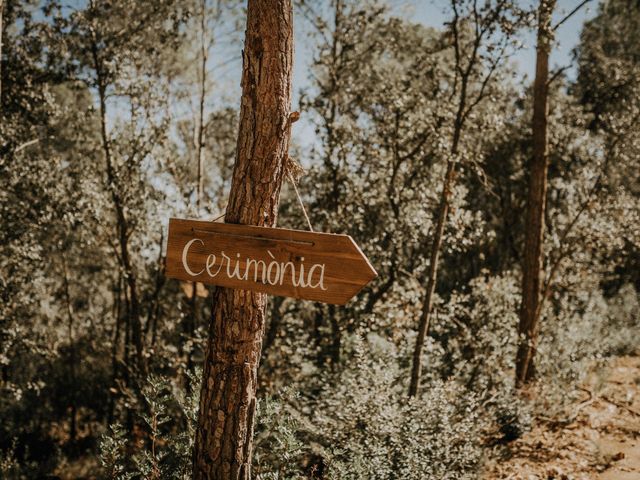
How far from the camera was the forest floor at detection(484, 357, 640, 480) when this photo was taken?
14.6 feet

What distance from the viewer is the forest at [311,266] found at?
2.47 metres

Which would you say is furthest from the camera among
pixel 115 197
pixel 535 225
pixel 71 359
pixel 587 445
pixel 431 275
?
pixel 71 359

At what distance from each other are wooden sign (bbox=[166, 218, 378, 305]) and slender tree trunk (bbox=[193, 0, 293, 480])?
0.18 m

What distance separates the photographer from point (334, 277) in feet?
6.78

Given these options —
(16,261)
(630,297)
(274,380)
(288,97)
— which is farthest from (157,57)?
(630,297)

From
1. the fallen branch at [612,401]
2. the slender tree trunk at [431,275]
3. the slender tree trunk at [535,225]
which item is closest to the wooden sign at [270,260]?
the slender tree trunk at [431,275]

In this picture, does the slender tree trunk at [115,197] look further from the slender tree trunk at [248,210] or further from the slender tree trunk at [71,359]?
the slender tree trunk at [248,210]

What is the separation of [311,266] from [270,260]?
0.74 feet

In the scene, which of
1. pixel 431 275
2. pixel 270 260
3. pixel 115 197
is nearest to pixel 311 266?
pixel 270 260

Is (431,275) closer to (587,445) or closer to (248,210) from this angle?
(587,445)

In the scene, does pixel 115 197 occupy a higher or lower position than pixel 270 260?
higher

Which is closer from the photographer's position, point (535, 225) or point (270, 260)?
point (270, 260)

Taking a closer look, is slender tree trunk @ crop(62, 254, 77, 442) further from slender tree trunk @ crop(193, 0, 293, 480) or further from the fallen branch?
the fallen branch

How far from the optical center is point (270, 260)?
2168 millimetres
